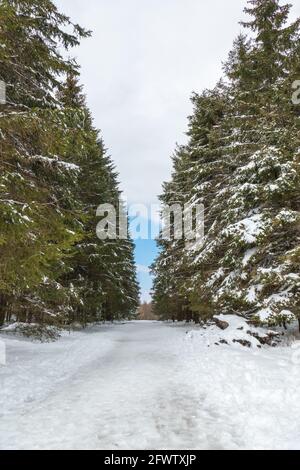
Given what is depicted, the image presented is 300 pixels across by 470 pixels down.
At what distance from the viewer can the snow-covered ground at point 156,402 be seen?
4.75m

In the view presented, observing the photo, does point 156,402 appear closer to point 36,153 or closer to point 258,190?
point 36,153

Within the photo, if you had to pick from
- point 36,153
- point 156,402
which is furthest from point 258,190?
point 156,402

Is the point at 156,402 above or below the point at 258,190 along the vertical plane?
below

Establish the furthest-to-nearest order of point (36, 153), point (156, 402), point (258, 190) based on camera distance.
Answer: point (258, 190) < point (36, 153) < point (156, 402)

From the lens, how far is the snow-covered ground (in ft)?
15.6

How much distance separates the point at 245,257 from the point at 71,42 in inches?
377

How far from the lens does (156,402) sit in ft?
21.2

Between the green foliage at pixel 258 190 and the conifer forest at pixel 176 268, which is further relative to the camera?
the green foliage at pixel 258 190

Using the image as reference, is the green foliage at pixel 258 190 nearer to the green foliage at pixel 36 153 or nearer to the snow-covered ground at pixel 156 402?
the snow-covered ground at pixel 156 402

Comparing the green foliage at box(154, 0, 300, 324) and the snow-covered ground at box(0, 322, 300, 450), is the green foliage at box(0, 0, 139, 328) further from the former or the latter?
the green foliage at box(154, 0, 300, 324)

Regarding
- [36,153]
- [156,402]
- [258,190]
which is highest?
[36,153]

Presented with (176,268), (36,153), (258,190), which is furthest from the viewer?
(176,268)

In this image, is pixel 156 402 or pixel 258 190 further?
pixel 258 190

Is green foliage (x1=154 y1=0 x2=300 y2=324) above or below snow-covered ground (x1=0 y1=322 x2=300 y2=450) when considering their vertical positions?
above
